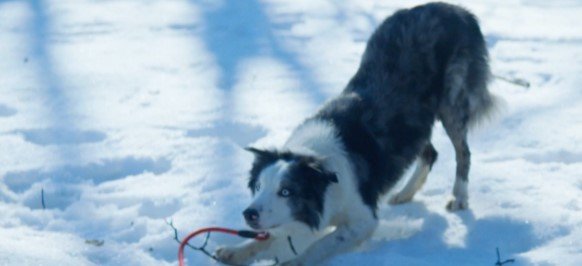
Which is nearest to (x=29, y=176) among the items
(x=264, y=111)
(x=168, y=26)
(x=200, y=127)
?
(x=200, y=127)

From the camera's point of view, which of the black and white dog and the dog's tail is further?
the dog's tail

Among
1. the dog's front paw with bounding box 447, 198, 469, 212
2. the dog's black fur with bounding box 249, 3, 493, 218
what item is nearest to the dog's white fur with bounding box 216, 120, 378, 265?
the dog's black fur with bounding box 249, 3, 493, 218

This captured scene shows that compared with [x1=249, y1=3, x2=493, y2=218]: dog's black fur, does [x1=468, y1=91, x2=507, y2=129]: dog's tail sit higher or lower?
lower

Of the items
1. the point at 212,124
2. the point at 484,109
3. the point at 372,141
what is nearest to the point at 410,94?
the point at 372,141

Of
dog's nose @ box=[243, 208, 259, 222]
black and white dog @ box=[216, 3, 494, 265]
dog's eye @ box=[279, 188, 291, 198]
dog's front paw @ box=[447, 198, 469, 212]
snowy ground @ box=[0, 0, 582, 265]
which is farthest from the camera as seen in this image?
dog's front paw @ box=[447, 198, 469, 212]

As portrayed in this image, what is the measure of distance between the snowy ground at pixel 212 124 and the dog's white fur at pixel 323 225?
5.6 inches

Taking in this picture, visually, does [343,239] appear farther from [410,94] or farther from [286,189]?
[410,94]

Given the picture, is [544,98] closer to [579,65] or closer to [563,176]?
[579,65]

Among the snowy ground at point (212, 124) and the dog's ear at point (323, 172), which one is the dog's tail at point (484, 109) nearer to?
the snowy ground at point (212, 124)

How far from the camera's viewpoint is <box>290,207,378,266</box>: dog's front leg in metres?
4.79

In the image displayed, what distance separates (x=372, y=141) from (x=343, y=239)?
0.67 meters

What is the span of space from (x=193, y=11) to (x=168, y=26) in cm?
58

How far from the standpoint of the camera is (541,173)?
19.3 feet

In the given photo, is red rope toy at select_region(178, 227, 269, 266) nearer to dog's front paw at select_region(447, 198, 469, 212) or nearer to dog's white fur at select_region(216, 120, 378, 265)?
dog's white fur at select_region(216, 120, 378, 265)
